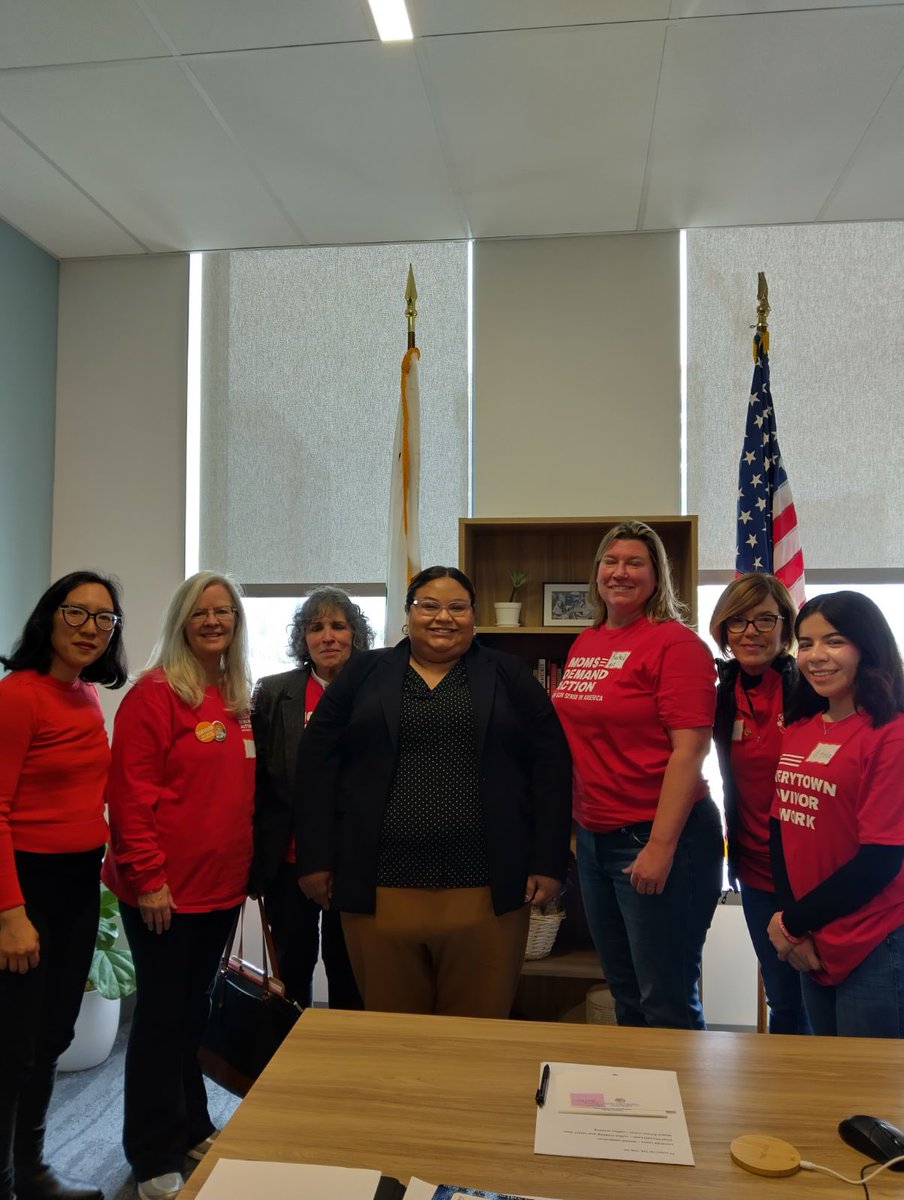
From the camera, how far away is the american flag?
3.15m

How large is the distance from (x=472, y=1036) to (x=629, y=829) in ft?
2.63

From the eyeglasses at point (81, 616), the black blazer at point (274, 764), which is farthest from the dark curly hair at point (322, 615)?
the eyeglasses at point (81, 616)

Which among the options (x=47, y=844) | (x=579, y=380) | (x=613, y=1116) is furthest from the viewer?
(x=579, y=380)

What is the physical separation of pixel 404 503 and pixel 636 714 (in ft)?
5.41

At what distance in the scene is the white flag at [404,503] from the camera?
3295mm

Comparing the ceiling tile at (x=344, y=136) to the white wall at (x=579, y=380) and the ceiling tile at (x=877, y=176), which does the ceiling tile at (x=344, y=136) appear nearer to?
the white wall at (x=579, y=380)

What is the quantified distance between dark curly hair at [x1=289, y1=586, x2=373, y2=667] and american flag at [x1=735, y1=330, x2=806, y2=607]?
155 centimetres

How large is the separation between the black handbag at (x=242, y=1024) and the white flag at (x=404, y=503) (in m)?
1.46

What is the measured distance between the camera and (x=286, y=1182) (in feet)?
3.14

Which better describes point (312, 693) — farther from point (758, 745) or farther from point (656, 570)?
point (758, 745)

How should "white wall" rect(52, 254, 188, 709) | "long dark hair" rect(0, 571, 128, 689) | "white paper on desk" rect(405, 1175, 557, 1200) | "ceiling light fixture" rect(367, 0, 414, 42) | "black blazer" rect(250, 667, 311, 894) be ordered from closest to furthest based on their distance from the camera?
"white paper on desk" rect(405, 1175, 557, 1200), "long dark hair" rect(0, 571, 128, 689), "black blazer" rect(250, 667, 311, 894), "ceiling light fixture" rect(367, 0, 414, 42), "white wall" rect(52, 254, 188, 709)

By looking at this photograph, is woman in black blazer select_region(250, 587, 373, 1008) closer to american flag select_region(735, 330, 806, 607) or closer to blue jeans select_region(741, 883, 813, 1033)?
blue jeans select_region(741, 883, 813, 1033)

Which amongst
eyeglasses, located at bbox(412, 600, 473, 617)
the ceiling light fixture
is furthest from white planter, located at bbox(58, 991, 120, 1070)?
the ceiling light fixture

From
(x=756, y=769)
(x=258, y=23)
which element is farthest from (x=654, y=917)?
(x=258, y=23)
